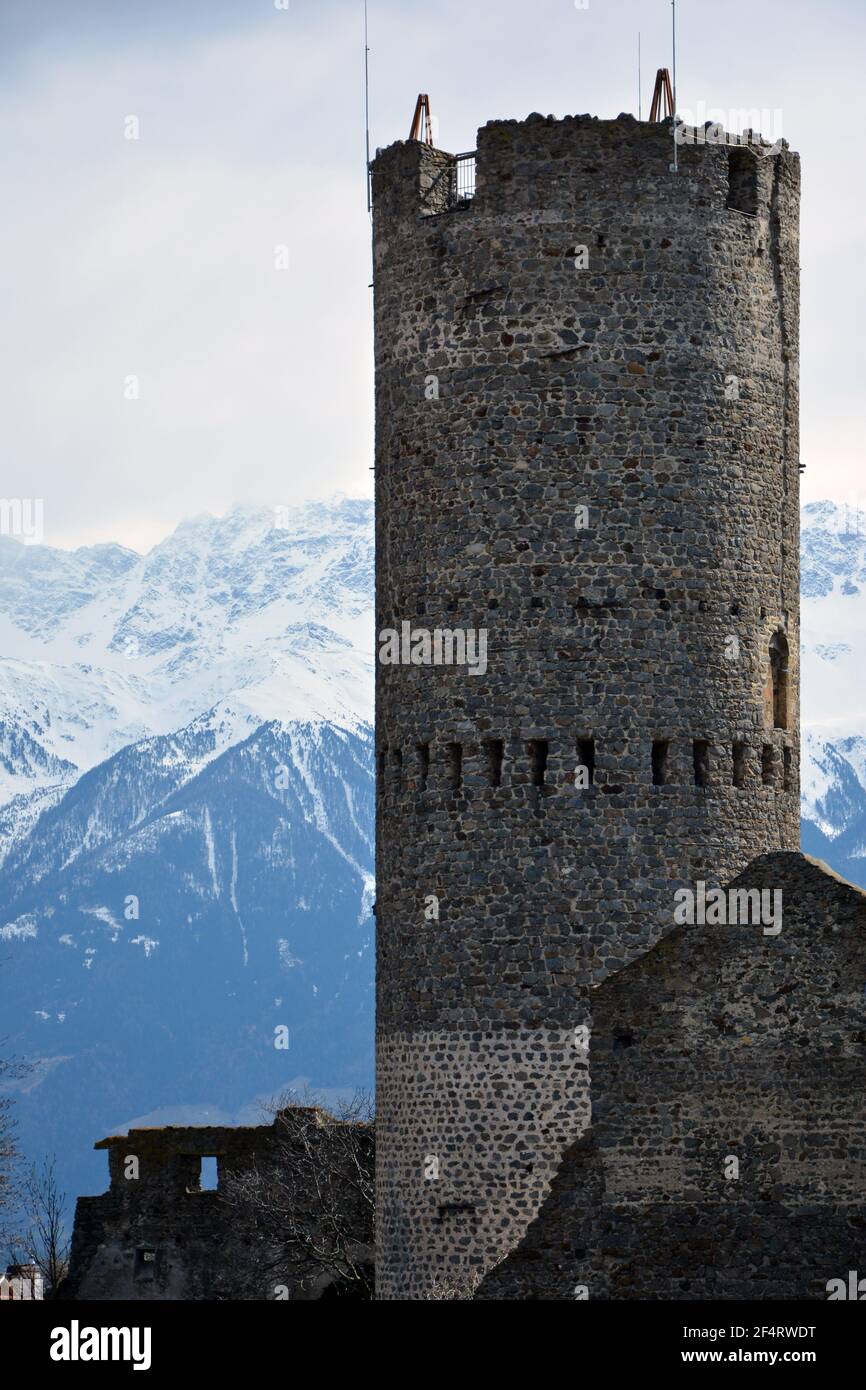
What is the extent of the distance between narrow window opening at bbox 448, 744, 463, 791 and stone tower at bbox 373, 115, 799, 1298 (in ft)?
0.09

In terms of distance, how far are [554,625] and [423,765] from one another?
260cm

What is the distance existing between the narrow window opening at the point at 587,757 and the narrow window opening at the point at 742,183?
7552 millimetres

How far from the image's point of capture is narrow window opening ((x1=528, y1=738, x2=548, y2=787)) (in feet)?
145

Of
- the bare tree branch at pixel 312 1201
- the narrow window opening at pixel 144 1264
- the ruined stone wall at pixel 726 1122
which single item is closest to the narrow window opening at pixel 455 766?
the ruined stone wall at pixel 726 1122

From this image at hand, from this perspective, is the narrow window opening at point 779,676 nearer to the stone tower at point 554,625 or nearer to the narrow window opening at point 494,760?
the stone tower at point 554,625

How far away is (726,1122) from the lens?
4000 cm

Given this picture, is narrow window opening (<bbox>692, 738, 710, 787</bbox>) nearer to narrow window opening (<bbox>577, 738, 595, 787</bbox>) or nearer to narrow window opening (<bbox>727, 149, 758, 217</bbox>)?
narrow window opening (<bbox>577, 738, 595, 787</bbox>)

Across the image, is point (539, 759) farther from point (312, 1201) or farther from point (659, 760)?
point (312, 1201)

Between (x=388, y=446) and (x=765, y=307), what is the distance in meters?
5.31

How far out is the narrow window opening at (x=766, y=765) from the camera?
1778 inches
